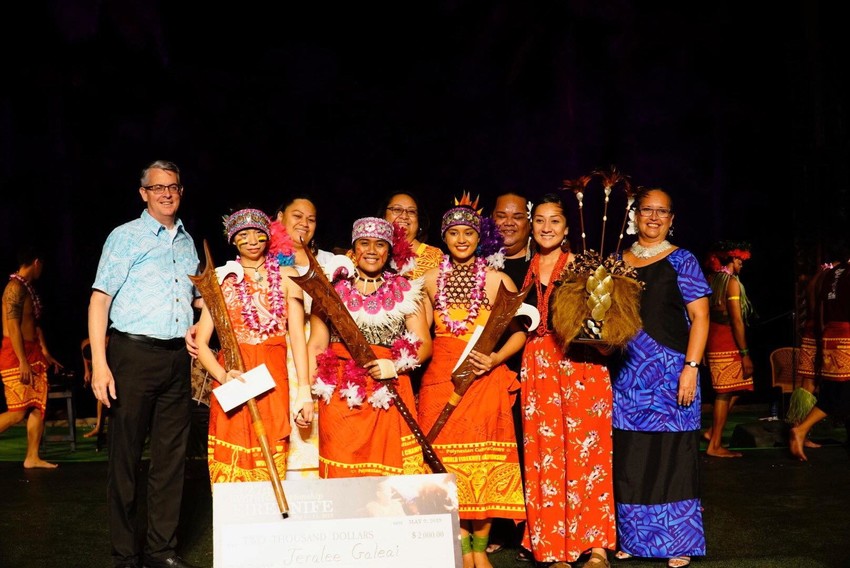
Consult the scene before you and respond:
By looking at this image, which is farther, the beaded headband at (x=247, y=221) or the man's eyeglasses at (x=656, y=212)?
the man's eyeglasses at (x=656, y=212)

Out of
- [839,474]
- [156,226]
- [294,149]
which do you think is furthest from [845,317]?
[156,226]

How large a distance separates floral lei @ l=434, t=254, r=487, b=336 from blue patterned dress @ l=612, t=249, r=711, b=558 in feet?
2.30

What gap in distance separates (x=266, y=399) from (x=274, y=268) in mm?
520

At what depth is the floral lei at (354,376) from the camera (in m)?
3.50

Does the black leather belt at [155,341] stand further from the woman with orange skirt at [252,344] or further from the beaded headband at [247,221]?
the beaded headband at [247,221]

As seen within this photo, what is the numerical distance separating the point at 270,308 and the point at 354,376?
0.50 meters

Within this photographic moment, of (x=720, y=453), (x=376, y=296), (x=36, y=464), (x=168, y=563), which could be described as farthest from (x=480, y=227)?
(x=36, y=464)

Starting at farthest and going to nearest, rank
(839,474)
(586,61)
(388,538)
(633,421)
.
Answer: (586,61) → (839,474) → (633,421) → (388,538)

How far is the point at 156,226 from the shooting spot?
150 inches

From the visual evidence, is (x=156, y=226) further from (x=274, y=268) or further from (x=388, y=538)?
(x=388, y=538)

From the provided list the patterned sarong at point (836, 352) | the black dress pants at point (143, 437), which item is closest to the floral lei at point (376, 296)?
the black dress pants at point (143, 437)

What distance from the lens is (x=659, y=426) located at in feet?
13.1

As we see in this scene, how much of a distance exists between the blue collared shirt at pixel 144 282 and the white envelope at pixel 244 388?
1.13 ft

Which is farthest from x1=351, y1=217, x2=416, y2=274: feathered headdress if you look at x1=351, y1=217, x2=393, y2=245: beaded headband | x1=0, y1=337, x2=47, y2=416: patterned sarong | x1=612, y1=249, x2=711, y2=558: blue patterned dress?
x1=0, y1=337, x2=47, y2=416: patterned sarong
